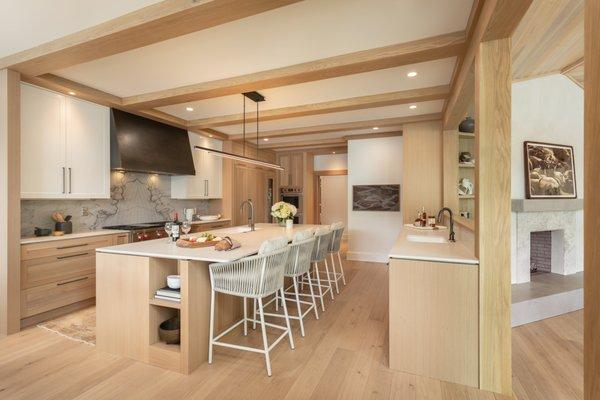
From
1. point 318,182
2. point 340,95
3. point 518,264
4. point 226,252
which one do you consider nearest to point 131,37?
point 226,252

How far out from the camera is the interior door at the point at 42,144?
294cm

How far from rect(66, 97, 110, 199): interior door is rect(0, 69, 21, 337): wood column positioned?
61 cm

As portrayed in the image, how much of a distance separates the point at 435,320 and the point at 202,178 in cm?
453

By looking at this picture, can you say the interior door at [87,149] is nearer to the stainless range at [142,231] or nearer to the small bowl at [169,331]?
the stainless range at [142,231]

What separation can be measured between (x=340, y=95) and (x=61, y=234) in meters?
3.68

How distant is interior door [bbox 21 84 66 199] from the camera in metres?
2.94

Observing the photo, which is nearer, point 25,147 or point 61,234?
point 25,147

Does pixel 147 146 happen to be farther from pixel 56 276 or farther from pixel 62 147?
pixel 56 276

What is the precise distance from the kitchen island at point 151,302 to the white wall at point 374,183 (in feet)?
12.3

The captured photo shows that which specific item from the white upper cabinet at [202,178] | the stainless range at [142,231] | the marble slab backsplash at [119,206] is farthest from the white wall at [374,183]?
the stainless range at [142,231]

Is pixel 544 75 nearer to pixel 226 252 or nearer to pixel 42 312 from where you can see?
pixel 226 252

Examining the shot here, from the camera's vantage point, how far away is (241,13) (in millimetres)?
1856

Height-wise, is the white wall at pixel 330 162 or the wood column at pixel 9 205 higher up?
the white wall at pixel 330 162

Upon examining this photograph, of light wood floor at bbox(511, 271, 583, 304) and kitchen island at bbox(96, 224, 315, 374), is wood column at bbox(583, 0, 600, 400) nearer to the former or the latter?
kitchen island at bbox(96, 224, 315, 374)
